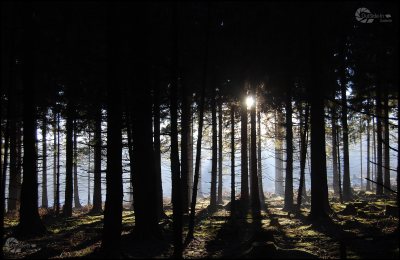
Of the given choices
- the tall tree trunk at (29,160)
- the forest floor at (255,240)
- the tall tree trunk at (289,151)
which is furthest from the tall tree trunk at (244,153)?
the tall tree trunk at (29,160)

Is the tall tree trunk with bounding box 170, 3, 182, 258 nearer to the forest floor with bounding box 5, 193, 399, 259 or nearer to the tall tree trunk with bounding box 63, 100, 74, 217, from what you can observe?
the forest floor with bounding box 5, 193, 399, 259

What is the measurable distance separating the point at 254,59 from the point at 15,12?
35.1ft

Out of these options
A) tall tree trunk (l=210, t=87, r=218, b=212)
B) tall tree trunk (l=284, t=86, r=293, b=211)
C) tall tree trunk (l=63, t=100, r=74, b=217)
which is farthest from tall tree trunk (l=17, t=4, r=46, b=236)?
tall tree trunk (l=284, t=86, r=293, b=211)

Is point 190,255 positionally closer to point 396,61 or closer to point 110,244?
point 110,244

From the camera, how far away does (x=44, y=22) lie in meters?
13.6

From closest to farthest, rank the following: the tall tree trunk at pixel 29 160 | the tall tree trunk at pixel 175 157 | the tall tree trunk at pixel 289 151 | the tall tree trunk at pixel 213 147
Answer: the tall tree trunk at pixel 175 157, the tall tree trunk at pixel 29 160, the tall tree trunk at pixel 289 151, the tall tree trunk at pixel 213 147

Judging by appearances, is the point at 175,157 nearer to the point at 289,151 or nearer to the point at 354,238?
the point at 354,238

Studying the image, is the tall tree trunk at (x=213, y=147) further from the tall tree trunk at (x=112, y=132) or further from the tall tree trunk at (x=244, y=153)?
the tall tree trunk at (x=112, y=132)

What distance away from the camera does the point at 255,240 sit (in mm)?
10891

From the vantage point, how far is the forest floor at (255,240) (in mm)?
9828

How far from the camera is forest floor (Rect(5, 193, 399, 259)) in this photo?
32.2 feet

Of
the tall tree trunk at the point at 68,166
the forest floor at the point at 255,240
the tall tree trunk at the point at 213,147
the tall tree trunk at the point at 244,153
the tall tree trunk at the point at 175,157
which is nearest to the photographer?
the tall tree trunk at the point at 175,157

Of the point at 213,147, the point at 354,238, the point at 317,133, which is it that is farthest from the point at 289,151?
the point at 354,238

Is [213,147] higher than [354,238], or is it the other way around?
[213,147]
